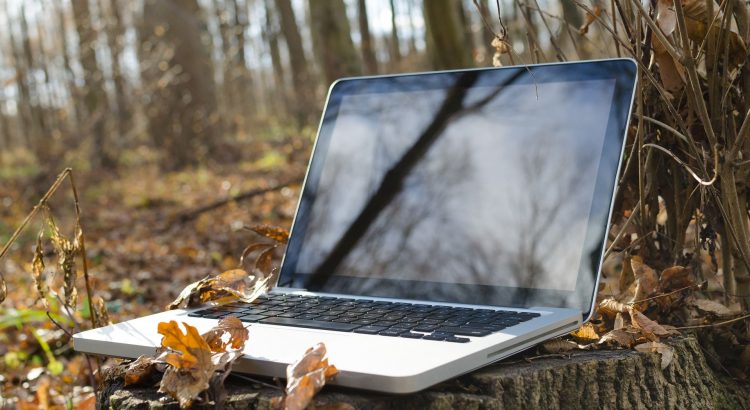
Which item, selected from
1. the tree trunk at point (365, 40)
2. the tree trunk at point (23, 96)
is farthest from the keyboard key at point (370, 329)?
the tree trunk at point (23, 96)

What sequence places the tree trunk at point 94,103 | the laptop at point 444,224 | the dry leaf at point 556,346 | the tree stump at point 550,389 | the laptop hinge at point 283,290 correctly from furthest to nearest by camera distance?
the tree trunk at point 94,103
the laptop hinge at point 283,290
the dry leaf at point 556,346
the laptop at point 444,224
the tree stump at point 550,389

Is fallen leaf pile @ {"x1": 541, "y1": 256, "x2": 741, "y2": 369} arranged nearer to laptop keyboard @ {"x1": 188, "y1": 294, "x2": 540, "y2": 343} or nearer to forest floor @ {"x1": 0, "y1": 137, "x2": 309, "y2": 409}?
laptop keyboard @ {"x1": 188, "y1": 294, "x2": 540, "y2": 343}

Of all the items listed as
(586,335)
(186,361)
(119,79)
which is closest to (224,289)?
(186,361)

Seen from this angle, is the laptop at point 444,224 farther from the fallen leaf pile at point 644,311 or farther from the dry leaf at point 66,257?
the dry leaf at point 66,257

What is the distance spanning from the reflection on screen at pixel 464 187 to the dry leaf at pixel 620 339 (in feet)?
0.53

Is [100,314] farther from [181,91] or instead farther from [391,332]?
[181,91]

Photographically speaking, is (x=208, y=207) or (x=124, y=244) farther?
(x=208, y=207)

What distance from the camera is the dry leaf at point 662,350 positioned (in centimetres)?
159

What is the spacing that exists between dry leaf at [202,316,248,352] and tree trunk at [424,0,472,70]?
4.44 metres

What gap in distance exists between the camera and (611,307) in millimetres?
1837

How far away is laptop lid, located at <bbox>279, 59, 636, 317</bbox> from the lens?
5.42 feet

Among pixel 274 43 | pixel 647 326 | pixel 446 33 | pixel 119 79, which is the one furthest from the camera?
pixel 274 43

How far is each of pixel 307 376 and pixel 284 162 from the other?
1213 centimetres

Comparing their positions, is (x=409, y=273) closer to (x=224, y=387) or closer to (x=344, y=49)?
(x=224, y=387)
